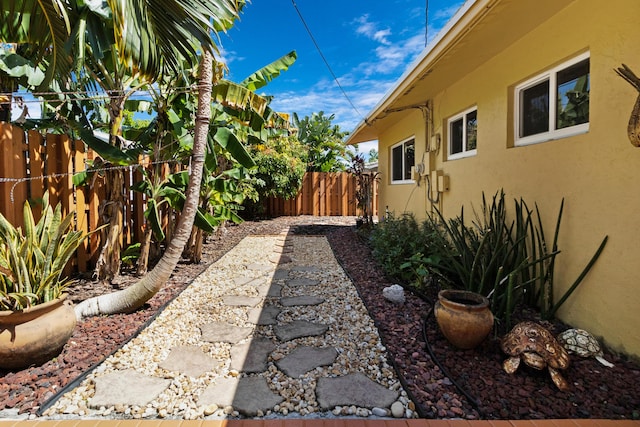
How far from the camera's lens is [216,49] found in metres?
3.32

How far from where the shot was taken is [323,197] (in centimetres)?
1555

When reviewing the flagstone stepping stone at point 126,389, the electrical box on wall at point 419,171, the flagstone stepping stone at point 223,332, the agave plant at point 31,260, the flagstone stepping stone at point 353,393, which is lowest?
the flagstone stepping stone at point 353,393

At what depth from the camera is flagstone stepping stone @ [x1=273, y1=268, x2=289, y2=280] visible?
548cm

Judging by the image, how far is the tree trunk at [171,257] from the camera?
3629mm

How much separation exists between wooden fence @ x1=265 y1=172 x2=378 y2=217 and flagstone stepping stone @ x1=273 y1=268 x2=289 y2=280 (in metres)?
9.26

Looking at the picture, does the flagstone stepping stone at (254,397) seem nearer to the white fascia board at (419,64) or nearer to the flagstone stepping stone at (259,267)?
the flagstone stepping stone at (259,267)

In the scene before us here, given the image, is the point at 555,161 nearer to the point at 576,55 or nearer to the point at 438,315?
the point at 576,55

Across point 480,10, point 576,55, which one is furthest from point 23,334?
point 576,55

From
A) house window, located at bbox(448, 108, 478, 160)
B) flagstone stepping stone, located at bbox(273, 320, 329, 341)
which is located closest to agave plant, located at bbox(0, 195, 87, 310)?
flagstone stepping stone, located at bbox(273, 320, 329, 341)

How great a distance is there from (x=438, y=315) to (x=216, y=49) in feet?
11.1

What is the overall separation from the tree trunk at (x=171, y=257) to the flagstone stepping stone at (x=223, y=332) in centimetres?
81

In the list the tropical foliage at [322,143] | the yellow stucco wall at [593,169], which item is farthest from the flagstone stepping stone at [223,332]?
the tropical foliage at [322,143]

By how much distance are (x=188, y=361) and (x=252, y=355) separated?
537 millimetres

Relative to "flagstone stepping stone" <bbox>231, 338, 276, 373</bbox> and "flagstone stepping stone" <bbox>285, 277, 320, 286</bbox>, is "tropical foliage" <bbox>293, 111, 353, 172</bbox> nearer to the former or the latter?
"flagstone stepping stone" <bbox>285, 277, 320, 286</bbox>
